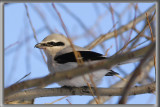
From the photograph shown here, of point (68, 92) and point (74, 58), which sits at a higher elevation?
point (74, 58)

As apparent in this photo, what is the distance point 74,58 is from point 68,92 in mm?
433

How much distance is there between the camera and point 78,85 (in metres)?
2.81

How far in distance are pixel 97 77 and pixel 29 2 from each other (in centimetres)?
131

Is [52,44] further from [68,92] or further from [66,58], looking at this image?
[68,92]

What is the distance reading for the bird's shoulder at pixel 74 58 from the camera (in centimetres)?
252

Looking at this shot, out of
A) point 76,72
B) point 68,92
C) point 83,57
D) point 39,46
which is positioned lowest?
point 76,72

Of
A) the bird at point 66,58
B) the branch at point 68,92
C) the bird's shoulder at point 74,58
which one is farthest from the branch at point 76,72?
the bird's shoulder at point 74,58

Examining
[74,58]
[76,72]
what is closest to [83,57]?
[74,58]

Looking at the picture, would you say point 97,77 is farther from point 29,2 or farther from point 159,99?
point 29,2

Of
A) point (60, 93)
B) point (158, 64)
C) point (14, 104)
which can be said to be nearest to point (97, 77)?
point (60, 93)

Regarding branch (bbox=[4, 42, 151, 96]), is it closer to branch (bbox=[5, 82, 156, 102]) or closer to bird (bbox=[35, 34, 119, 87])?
branch (bbox=[5, 82, 156, 102])

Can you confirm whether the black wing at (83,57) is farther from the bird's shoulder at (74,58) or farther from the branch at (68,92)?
the branch at (68,92)

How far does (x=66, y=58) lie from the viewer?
9.23 feet

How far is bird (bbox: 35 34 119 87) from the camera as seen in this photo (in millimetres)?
2555
